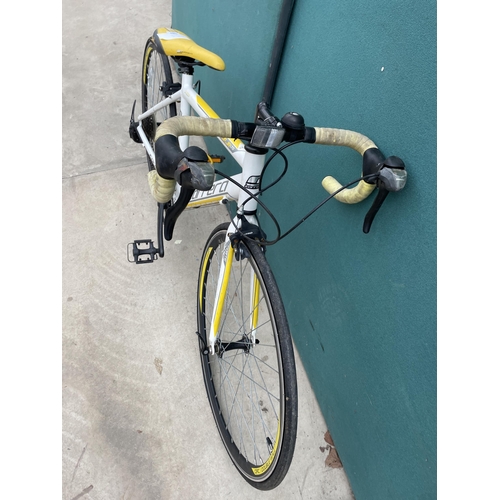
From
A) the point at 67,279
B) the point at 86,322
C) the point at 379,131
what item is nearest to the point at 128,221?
the point at 67,279

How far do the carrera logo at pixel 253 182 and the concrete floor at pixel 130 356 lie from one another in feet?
3.31

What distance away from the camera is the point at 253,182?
1145mm

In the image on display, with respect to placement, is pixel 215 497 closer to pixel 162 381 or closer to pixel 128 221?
pixel 162 381

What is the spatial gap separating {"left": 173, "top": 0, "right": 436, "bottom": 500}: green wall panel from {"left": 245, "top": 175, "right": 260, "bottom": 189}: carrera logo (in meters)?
0.28

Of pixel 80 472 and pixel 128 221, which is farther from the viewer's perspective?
pixel 128 221

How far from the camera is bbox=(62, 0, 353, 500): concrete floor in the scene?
156 cm

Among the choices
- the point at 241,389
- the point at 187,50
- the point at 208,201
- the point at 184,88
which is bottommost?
the point at 241,389

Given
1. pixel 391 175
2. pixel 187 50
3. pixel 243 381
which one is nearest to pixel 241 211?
pixel 391 175

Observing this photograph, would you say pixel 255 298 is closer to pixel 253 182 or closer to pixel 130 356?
pixel 253 182

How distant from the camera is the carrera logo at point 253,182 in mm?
1132

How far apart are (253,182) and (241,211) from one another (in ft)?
0.34

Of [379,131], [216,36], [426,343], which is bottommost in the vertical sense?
[426,343]

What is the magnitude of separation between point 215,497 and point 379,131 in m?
1.44

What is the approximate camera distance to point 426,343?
0.97 meters
